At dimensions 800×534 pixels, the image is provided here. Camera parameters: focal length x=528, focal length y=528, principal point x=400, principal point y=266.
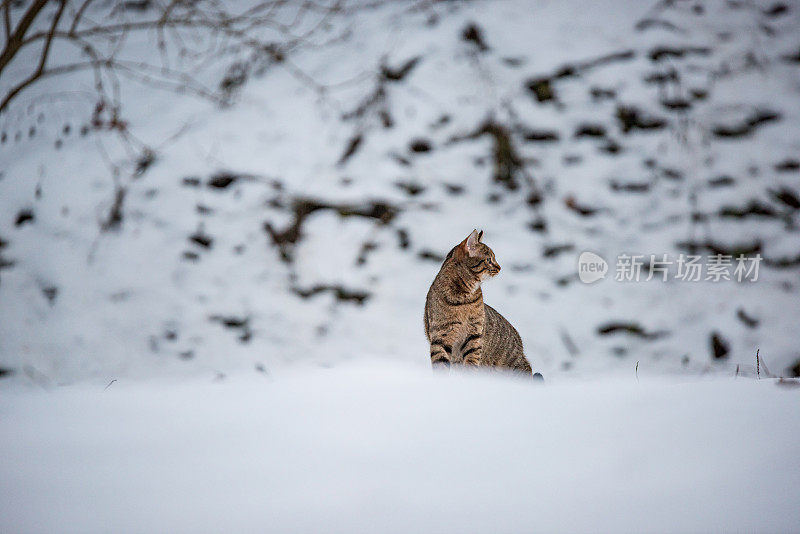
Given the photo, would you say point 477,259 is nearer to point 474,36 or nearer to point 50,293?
point 474,36

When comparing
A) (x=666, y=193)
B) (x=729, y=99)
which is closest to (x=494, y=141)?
(x=666, y=193)

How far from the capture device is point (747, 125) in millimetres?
1339

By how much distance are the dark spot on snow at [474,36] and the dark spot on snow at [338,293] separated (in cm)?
76

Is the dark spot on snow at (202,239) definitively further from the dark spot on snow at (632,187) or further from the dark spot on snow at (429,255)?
the dark spot on snow at (632,187)

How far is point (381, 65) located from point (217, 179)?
537 millimetres

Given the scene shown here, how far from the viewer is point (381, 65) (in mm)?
1438

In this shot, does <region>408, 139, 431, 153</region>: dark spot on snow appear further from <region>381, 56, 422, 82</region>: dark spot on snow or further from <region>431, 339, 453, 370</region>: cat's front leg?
<region>431, 339, 453, 370</region>: cat's front leg

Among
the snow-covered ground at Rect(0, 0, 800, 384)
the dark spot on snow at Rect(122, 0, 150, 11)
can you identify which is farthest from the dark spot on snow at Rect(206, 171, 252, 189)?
the dark spot on snow at Rect(122, 0, 150, 11)

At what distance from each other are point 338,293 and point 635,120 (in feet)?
2.85

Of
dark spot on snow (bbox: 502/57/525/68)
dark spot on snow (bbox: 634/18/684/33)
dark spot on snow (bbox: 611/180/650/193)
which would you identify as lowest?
dark spot on snow (bbox: 611/180/650/193)

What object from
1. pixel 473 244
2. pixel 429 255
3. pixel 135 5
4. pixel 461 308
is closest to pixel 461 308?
pixel 461 308

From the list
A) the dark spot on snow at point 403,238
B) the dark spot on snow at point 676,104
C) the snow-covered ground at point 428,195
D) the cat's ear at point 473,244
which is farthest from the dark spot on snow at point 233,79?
the dark spot on snow at point 676,104

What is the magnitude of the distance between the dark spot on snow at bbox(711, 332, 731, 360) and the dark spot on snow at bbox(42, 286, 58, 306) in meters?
1.55

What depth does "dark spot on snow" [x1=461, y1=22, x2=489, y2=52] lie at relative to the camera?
4.75 ft
